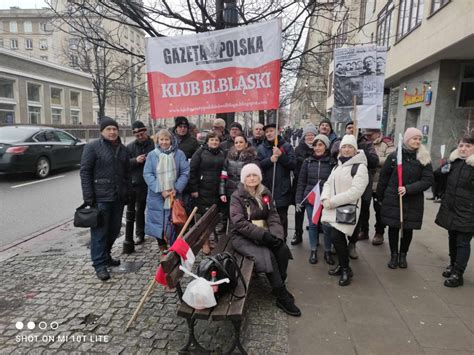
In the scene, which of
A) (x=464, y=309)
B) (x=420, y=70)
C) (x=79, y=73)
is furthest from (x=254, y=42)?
(x=79, y=73)

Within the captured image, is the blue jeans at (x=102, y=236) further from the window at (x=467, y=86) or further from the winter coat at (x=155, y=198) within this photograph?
the window at (x=467, y=86)

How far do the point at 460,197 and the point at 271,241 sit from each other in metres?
2.35

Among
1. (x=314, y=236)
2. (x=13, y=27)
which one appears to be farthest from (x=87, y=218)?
(x=13, y=27)

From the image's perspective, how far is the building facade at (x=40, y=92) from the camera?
28766 mm

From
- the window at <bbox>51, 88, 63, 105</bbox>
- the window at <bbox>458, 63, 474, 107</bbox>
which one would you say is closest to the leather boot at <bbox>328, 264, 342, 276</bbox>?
the window at <bbox>458, 63, 474, 107</bbox>

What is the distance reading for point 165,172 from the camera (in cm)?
452

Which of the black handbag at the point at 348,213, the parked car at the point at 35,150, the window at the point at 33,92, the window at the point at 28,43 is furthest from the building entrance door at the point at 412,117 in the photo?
the window at the point at 28,43

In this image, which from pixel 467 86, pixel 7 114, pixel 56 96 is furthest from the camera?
pixel 56 96

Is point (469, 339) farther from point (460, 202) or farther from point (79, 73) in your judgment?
point (79, 73)

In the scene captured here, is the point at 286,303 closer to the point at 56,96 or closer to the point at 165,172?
the point at 165,172

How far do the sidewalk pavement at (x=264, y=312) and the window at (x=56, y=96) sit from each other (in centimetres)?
3494

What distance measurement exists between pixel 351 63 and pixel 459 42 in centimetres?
464

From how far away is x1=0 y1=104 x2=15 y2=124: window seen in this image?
29.2m

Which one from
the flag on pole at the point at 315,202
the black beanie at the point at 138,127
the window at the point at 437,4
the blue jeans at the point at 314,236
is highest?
the window at the point at 437,4
